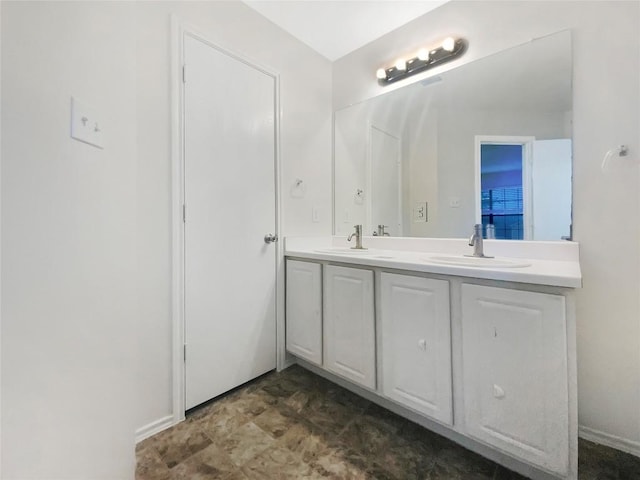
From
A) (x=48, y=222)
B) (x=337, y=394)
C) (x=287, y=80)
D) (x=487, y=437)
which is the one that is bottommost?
(x=337, y=394)

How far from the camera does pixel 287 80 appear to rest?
6.73 ft

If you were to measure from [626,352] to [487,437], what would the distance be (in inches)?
30.5

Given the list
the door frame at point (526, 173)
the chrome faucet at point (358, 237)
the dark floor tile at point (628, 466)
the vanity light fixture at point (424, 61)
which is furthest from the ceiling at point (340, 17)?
the dark floor tile at point (628, 466)

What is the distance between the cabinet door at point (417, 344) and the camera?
47.8 inches

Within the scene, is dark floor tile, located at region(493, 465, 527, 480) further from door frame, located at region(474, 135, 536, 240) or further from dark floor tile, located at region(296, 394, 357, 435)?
door frame, located at region(474, 135, 536, 240)

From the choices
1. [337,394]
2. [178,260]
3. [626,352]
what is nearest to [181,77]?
[178,260]

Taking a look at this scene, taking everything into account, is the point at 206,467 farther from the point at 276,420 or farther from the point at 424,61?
the point at 424,61

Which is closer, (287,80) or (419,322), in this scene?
(419,322)

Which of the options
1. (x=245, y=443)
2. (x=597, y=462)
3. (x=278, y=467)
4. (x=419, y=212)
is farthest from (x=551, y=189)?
(x=245, y=443)

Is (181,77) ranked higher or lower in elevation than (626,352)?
higher

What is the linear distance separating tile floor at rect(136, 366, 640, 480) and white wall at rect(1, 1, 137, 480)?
425 mm

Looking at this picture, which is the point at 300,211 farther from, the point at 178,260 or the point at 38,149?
the point at 38,149

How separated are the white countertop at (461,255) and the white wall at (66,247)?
43.4 inches

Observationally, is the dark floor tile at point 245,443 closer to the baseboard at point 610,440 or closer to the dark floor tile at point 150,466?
the dark floor tile at point 150,466
